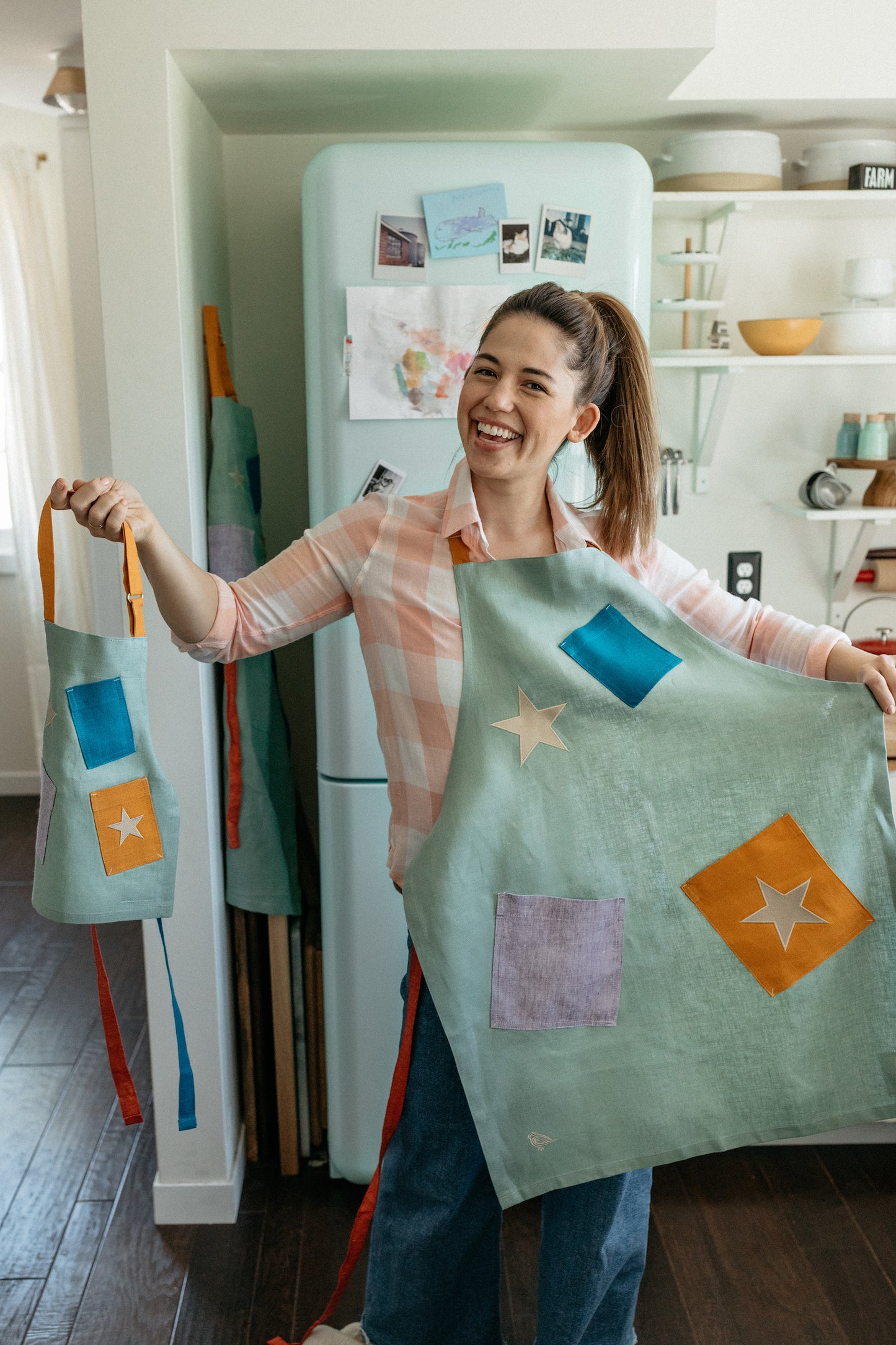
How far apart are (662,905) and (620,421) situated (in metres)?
0.57

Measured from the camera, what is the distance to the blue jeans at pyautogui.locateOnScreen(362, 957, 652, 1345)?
1.36 m

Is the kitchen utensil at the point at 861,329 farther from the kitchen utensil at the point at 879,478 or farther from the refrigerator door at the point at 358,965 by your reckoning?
the refrigerator door at the point at 358,965

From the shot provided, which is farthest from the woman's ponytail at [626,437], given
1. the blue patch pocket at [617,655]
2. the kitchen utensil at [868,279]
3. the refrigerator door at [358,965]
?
the kitchen utensil at [868,279]

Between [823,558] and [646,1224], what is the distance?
153 centimetres

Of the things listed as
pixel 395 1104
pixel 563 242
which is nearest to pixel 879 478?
pixel 563 242

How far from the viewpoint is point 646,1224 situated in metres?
1.43

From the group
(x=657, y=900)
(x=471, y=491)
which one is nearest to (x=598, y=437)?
(x=471, y=491)

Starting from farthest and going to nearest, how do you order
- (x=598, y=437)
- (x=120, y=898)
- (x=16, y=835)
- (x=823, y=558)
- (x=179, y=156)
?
(x=16, y=835) → (x=823, y=558) → (x=179, y=156) → (x=598, y=437) → (x=120, y=898)

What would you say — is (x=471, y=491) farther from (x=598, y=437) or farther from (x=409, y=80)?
(x=409, y=80)

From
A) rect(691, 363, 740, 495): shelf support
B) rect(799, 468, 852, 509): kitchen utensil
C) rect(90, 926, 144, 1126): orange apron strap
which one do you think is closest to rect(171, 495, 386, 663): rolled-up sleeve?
rect(90, 926, 144, 1126): orange apron strap

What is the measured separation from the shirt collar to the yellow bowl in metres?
1.09

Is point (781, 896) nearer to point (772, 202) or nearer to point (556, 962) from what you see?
point (556, 962)

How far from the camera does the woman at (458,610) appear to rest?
1251 millimetres

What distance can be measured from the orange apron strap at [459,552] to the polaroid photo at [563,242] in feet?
2.25
